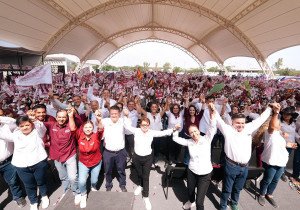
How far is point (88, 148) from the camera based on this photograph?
12.1ft

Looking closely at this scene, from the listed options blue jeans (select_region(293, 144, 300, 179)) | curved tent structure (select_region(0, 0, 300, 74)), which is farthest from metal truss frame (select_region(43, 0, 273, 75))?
blue jeans (select_region(293, 144, 300, 179))

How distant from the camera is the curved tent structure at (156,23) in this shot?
693 inches

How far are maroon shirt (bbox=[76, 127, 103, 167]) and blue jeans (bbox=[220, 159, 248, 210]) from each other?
7.55 feet

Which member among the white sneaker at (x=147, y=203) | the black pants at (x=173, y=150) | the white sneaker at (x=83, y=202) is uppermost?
the black pants at (x=173, y=150)

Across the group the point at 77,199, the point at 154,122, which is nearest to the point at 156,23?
the point at 154,122

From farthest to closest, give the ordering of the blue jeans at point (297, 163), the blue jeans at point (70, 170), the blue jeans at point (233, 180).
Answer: the blue jeans at point (297, 163)
the blue jeans at point (70, 170)
the blue jeans at point (233, 180)

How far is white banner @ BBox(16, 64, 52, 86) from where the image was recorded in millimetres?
5422

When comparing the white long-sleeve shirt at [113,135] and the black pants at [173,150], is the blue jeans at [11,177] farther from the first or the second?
the black pants at [173,150]

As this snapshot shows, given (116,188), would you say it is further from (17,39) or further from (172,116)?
(17,39)

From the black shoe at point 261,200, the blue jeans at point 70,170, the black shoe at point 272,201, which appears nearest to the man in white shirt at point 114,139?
the blue jeans at point 70,170

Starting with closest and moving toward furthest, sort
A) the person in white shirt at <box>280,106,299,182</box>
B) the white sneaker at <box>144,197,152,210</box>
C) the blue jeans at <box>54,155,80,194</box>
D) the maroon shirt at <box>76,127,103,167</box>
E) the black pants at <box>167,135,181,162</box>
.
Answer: the maroon shirt at <box>76,127,103,167</box> → the blue jeans at <box>54,155,80,194</box> → the white sneaker at <box>144,197,152,210</box> → the person in white shirt at <box>280,106,299,182</box> → the black pants at <box>167,135,181,162</box>

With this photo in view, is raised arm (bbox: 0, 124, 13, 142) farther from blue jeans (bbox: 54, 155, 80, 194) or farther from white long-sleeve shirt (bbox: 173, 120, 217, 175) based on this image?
white long-sleeve shirt (bbox: 173, 120, 217, 175)

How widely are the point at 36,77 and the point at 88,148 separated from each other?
9.88 ft

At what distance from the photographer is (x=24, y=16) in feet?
58.4
